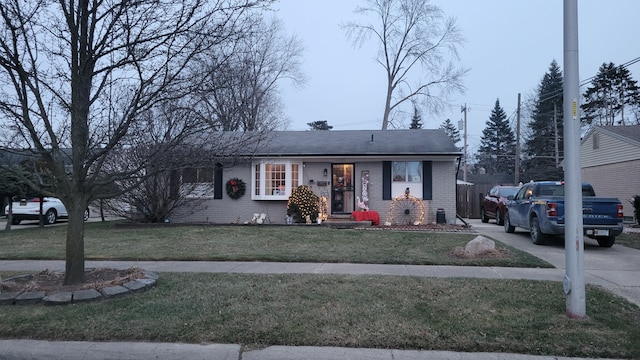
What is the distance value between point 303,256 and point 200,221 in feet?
30.3

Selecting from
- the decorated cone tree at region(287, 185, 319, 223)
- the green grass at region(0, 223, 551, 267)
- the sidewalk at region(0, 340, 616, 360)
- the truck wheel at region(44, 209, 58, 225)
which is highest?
the decorated cone tree at region(287, 185, 319, 223)

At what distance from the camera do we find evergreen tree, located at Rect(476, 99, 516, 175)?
207ft

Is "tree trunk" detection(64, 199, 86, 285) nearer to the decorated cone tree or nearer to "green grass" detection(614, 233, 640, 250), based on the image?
the decorated cone tree

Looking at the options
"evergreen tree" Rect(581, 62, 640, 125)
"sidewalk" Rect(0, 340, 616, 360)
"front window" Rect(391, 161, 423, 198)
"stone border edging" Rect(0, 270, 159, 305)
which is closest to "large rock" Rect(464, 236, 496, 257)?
"sidewalk" Rect(0, 340, 616, 360)

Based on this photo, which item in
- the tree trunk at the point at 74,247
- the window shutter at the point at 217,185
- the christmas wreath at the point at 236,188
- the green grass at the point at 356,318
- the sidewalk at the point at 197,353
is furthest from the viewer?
the window shutter at the point at 217,185

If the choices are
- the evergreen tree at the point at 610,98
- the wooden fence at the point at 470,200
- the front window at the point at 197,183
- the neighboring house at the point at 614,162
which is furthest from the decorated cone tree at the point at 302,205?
the evergreen tree at the point at 610,98

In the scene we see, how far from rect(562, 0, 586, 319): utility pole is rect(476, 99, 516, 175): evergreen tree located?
60517 mm

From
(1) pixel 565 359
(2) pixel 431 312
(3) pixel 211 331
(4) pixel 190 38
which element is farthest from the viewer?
(4) pixel 190 38

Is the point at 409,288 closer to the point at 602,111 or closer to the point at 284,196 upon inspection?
the point at 284,196

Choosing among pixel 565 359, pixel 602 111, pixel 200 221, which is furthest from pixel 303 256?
pixel 602 111

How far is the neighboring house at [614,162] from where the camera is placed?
20.4 metres

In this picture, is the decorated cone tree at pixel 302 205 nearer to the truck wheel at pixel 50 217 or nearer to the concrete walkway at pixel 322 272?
the concrete walkway at pixel 322 272

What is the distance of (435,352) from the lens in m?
4.41

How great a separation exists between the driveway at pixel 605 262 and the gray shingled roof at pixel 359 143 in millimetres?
4477
